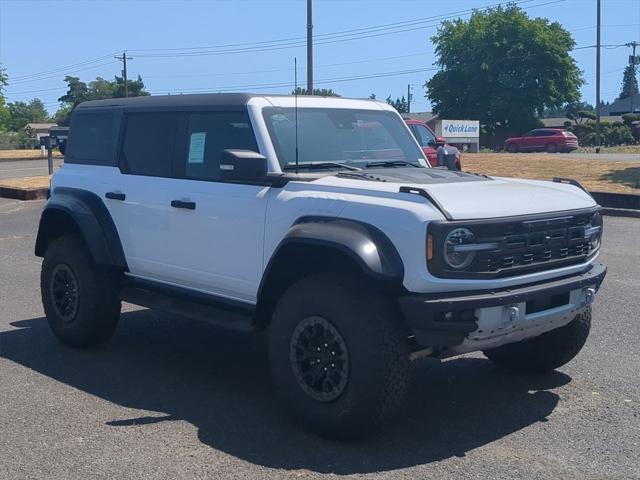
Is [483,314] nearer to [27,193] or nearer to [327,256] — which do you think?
[327,256]

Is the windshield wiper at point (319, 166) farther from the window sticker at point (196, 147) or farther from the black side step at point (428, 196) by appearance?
the black side step at point (428, 196)

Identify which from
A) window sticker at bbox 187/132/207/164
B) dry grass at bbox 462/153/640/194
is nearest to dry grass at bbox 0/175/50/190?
dry grass at bbox 462/153/640/194

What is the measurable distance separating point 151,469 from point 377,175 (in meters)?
2.39

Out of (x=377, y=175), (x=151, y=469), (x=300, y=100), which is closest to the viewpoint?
(x=151, y=469)

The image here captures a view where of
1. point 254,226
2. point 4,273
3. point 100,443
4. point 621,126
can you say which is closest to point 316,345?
point 254,226

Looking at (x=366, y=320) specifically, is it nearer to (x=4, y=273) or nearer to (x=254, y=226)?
(x=254, y=226)

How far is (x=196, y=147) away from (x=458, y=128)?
34211 millimetres

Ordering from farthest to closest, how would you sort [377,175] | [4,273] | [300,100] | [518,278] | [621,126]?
[621,126] → [4,273] → [300,100] → [377,175] → [518,278]

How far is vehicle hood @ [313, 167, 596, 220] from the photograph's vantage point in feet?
16.1

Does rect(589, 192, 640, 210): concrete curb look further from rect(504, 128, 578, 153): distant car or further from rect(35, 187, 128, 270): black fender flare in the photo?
rect(504, 128, 578, 153): distant car

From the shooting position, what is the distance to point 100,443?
5.01 meters

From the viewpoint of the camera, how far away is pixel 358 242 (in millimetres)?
4809

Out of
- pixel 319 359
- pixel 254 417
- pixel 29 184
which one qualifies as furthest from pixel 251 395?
pixel 29 184

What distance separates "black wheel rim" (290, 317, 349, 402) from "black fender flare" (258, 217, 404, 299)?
45 centimetres
